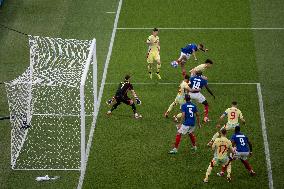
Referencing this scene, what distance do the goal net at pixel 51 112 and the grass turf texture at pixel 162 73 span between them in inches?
17.5

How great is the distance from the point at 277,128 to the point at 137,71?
5.59 meters

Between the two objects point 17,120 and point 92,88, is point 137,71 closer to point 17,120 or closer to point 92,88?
point 92,88

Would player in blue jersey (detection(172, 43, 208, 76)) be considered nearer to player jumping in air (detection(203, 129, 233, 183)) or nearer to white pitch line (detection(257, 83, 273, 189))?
white pitch line (detection(257, 83, 273, 189))

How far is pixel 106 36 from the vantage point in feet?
90.9

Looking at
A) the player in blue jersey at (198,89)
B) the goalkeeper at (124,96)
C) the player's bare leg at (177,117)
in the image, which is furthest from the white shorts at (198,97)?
the goalkeeper at (124,96)

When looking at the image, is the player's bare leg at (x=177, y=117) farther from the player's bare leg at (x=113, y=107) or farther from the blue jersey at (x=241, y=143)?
the blue jersey at (x=241, y=143)

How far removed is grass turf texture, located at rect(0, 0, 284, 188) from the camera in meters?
19.8

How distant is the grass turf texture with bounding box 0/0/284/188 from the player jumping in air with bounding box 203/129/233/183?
0.42 metres

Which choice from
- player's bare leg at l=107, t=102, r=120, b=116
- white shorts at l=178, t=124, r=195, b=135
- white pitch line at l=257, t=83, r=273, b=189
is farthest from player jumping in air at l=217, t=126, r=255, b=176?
player's bare leg at l=107, t=102, r=120, b=116

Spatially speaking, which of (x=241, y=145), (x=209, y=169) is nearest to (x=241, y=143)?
(x=241, y=145)

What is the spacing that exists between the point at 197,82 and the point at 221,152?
3.54 meters

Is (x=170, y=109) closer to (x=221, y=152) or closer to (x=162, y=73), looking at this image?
(x=162, y=73)

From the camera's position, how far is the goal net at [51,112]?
2033 centimetres

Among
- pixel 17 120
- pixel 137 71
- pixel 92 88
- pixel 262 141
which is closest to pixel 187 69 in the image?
pixel 137 71
